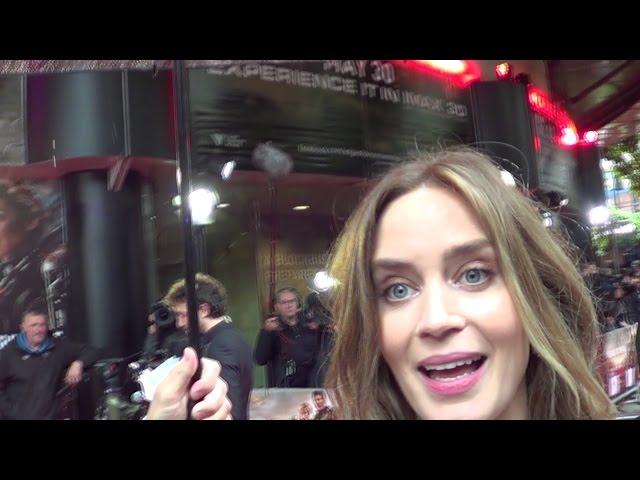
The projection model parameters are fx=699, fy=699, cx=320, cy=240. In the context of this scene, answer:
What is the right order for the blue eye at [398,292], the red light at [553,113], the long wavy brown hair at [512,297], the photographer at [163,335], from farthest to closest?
1. the red light at [553,113]
2. the photographer at [163,335]
3. the blue eye at [398,292]
4. the long wavy brown hair at [512,297]

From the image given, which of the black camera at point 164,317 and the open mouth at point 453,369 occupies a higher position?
the black camera at point 164,317

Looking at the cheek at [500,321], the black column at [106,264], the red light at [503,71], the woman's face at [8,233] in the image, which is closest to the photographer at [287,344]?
the black column at [106,264]

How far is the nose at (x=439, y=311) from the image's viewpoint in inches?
68.8

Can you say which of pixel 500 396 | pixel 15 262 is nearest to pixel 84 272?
pixel 15 262

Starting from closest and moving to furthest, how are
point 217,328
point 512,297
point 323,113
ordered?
point 512,297 < point 217,328 < point 323,113

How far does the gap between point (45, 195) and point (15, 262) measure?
23 centimetres

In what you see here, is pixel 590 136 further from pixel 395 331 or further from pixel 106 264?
pixel 106 264

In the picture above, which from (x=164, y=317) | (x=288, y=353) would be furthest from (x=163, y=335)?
(x=288, y=353)

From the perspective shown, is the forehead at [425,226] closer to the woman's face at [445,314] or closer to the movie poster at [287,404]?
the woman's face at [445,314]

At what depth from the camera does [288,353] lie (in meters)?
2.21

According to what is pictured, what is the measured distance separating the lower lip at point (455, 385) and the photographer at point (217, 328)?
0.66 metres

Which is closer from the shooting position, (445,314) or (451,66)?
(445,314)

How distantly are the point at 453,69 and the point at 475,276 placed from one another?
885mm

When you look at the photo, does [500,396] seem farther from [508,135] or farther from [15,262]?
[15,262]
